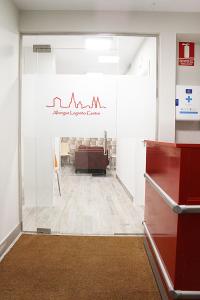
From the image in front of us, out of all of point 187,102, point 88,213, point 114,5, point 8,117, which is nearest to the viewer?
point 8,117

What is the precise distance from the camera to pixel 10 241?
337 centimetres

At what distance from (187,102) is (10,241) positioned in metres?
3.01

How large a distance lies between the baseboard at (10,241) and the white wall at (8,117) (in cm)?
5

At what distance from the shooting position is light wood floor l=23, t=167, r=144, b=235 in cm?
401

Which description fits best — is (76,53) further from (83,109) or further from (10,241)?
(10,241)

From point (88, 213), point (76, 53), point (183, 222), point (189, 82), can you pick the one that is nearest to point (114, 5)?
point (76, 53)

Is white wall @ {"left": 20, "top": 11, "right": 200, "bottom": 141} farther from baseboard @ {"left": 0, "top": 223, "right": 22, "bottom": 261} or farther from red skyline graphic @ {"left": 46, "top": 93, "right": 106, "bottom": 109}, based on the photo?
baseboard @ {"left": 0, "top": 223, "right": 22, "bottom": 261}

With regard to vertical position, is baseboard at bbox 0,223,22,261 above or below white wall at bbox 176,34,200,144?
below

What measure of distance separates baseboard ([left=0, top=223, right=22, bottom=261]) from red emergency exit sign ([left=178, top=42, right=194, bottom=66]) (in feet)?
10.8

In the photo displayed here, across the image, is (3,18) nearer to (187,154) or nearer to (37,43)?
(37,43)

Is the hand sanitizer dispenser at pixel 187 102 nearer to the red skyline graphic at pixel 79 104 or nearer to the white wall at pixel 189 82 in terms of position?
the white wall at pixel 189 82

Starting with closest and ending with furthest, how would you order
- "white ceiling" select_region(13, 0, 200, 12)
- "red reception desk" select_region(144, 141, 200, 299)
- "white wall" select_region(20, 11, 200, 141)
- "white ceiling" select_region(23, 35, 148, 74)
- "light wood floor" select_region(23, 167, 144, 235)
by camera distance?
1. "red reception desk" select_region(144, 141, 200, 299)
2. "white ceiling" select_region(13, 0, 200, 12)
3. "white wall" select_region(20, 11, 200, 141)
4. "white ceiling" select_region(23, 35, 148, 74)
5. "light wood floor" select_region(23, 167, 144, 235)

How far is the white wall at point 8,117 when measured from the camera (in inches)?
123

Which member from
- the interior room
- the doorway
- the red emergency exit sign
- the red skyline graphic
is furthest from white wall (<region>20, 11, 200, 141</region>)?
the red skyline graphic
